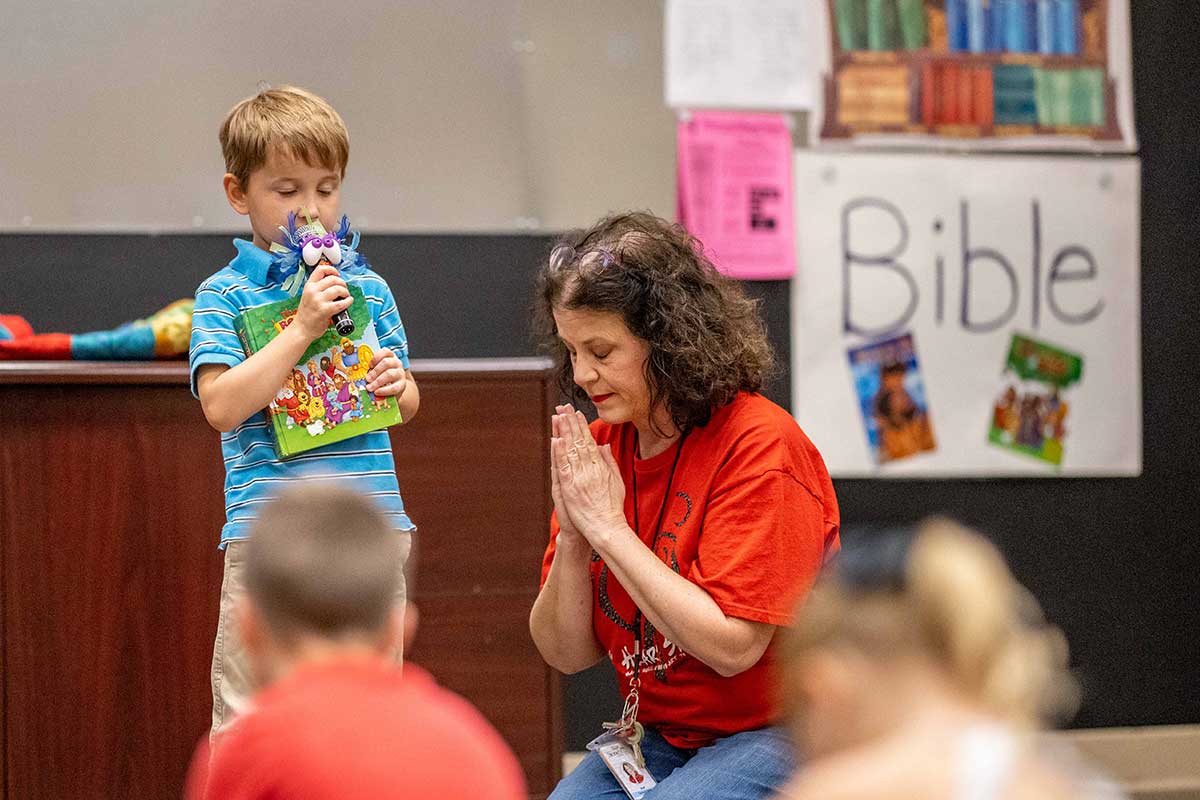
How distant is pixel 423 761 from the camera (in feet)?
3.68

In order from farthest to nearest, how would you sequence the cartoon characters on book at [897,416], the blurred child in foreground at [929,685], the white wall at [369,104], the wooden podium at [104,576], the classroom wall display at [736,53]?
the cartoon characters on book at [897,416] → the classroom wall display at [736,53] → the white wall at [369,104] → the wooden podium at [104,576] → the blurred child in foreground at [929,685]

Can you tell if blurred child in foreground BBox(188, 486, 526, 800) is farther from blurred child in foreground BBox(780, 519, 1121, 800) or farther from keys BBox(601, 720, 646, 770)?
keys BBox(601, 720, 646, 770)

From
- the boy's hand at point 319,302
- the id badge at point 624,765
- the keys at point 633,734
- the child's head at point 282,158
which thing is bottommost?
the id badge at point 624,765

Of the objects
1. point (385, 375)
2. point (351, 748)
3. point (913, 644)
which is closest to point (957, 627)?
point (913, 644)

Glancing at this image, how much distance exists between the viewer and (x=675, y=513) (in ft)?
6.08

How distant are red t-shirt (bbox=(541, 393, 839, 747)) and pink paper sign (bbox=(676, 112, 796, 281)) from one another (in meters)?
1.40

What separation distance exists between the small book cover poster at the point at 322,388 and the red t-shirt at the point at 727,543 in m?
0.39

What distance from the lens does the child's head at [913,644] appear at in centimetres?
105

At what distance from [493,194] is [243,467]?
1368mm

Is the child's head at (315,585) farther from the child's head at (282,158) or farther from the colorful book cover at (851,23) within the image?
the colorful book cover at (851,23)

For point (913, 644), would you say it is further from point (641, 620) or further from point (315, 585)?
point (641, 620)

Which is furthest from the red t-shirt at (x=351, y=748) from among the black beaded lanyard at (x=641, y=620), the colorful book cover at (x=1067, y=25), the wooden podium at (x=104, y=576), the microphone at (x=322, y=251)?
the colorful book cover at (x=1067, y=25)

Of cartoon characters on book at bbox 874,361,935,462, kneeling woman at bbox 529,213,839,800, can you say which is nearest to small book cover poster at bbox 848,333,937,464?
cartoon characters on book at bbox 874,361,935,462

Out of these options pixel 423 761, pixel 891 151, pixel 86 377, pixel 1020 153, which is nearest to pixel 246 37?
pixel 86 377
